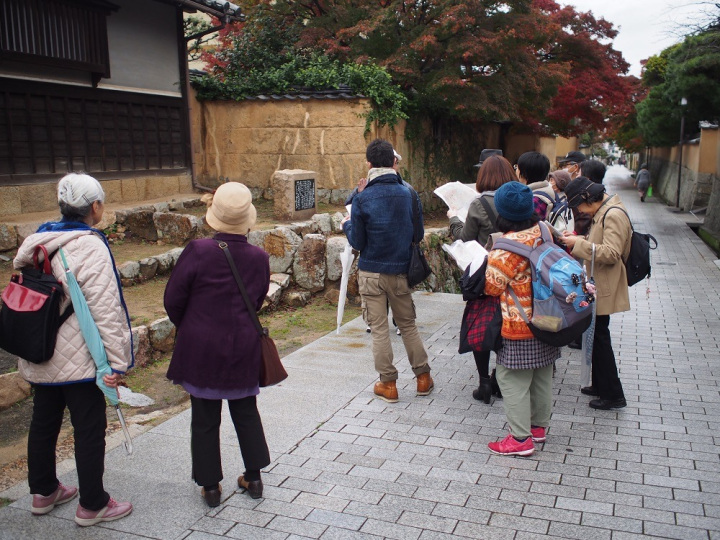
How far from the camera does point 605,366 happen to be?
4938 millimetres

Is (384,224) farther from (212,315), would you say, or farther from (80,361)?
(80,361)

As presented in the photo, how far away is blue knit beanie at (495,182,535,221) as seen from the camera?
Result: 13.2ft

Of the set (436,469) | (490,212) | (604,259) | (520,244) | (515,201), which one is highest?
(515,201)

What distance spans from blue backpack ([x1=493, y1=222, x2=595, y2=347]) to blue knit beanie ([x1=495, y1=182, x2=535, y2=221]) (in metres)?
0.20

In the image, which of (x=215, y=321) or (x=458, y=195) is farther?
(x=458, y=195)

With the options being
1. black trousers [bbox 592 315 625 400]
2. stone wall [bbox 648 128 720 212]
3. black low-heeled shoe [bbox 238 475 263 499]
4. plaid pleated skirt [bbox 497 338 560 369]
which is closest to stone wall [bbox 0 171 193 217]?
black low-heeled shoe [bbox 238 475 263 499]

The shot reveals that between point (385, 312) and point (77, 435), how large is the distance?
2.62 metres

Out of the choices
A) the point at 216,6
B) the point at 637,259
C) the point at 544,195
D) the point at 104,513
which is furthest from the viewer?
the point at 216,6

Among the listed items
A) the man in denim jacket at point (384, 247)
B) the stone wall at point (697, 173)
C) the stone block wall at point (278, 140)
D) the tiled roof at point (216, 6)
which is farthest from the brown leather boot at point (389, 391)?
the stone wall at point (697, 173)

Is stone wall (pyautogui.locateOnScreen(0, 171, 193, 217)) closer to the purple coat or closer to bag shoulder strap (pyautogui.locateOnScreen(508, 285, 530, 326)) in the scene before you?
the purple coat

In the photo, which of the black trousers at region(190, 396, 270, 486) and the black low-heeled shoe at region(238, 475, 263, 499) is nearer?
the black trousers at region(190, 396, 270, 486)

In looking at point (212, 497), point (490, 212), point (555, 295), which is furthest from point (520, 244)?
point (212, 497)

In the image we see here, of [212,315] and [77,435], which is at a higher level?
[212,315]

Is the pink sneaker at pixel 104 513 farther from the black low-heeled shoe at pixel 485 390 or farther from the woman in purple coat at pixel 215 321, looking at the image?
the black low-heeled shoe at pixel 485 390
